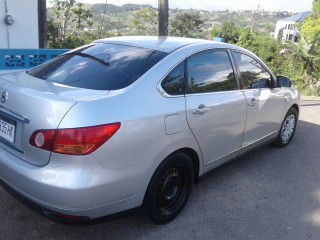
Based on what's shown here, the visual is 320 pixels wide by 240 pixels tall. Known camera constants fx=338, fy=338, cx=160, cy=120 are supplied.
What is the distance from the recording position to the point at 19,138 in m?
2.57

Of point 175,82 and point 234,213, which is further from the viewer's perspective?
point 234,213

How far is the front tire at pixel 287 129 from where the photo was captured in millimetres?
5176

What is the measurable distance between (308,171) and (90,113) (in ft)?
11.4

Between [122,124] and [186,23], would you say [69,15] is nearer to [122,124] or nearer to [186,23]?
[122,124]

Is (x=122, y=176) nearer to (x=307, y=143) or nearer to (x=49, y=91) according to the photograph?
(x=49, y=91)

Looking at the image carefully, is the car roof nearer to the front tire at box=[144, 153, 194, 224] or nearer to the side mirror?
the front tire at box=[144, 153, 194, 224]

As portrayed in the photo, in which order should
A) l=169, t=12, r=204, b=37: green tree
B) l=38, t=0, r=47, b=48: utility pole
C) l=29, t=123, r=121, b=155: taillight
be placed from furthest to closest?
l=169, t=12, r=204, b=37: green tree < l=38, t=0, r=47, b=48: utility pole < l=29, t=123, r=121, b=155: taillight

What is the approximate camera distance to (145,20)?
36500 millimetres

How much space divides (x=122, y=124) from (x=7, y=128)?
97 centimetres

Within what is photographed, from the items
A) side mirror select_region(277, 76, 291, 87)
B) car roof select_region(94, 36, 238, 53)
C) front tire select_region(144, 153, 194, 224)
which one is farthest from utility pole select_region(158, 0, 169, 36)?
front tire select_region(144, 153, 194, 224)

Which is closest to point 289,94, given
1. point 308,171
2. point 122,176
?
point 308,171

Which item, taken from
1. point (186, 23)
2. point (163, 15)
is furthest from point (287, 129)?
point (186, 23)

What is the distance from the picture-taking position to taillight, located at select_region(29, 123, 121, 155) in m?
2.33

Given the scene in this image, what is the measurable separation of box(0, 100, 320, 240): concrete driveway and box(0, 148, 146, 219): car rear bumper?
0.26 metres
